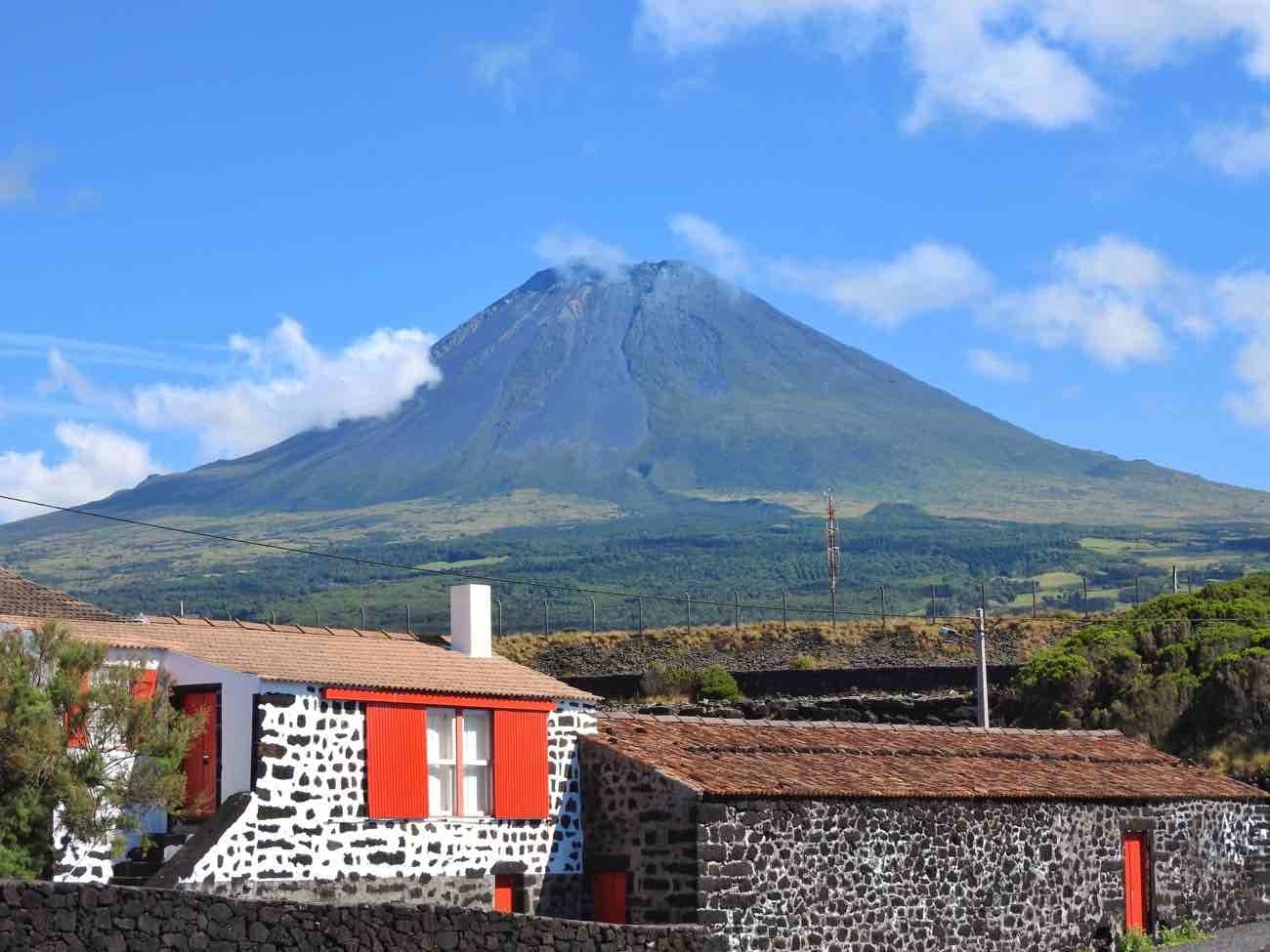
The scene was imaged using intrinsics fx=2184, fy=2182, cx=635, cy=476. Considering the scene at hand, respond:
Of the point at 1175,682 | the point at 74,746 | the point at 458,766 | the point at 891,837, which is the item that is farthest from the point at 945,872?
the point at 1175,682

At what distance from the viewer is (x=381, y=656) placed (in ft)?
89.9

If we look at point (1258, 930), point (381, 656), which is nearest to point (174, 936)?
point (381, 656)

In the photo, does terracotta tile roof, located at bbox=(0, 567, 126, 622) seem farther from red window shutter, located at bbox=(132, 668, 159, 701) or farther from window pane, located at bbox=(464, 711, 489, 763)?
window pane, located at bbox=(464, 711, 489, 763)

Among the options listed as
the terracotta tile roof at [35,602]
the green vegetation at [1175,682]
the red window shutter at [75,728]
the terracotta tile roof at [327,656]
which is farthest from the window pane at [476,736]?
the green vegetation at [1175,682]

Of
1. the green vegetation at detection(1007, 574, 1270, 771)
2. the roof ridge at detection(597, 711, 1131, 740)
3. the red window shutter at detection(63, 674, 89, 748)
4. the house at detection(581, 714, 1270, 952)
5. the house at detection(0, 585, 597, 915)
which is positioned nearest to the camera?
the red window shutter at detection(63, 674, 89, 748)

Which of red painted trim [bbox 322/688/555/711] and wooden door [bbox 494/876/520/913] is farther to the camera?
wooden door [bbox 494/876/520/913]

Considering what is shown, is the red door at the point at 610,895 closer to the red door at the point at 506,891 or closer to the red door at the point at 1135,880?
the red door at the point at 506,891

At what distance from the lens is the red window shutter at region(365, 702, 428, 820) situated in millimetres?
25406

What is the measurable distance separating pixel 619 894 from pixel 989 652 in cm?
5059

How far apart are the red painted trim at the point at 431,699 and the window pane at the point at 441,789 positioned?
0.79 m

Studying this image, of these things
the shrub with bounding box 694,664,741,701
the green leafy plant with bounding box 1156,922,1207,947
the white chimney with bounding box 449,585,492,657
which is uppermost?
the white chimney with bounding box 449,585,492,657

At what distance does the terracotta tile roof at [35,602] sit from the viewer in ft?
106

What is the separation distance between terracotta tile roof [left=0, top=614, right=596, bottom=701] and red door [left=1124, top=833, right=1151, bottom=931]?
9240mm

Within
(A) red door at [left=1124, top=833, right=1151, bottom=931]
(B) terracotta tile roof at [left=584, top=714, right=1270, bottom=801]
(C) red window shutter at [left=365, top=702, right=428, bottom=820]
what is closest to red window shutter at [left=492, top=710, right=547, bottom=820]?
(B) terracotta tile roof at [left=584, top=714, right=1270, bottom=801]
